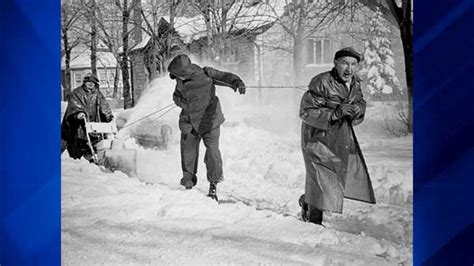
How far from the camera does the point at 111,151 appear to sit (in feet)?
9.33

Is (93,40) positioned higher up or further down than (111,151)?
higher up

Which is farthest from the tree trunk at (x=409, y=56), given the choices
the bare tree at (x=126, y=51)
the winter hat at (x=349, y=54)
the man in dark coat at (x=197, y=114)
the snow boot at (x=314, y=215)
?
the bare tree at (x=126, y=51)

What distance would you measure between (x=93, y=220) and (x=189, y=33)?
3.48 ft

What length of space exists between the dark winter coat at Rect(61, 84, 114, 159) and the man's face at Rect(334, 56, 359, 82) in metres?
1.20

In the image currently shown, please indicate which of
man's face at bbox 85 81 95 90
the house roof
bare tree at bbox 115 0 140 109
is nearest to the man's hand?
bare tree at bbox 115 0 140 109

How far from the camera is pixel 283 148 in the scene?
274 cm

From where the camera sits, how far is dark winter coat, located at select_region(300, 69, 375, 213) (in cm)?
269

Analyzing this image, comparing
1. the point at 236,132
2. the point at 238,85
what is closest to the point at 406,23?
the point at 238,85

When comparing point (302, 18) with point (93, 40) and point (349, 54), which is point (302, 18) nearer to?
point (349, 54)

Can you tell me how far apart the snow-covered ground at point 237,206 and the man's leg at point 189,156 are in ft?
0.10

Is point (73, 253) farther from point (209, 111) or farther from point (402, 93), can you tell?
point (402, 93)

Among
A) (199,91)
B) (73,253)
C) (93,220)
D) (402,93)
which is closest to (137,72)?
(199,91)

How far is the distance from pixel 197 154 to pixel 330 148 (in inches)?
26.7
